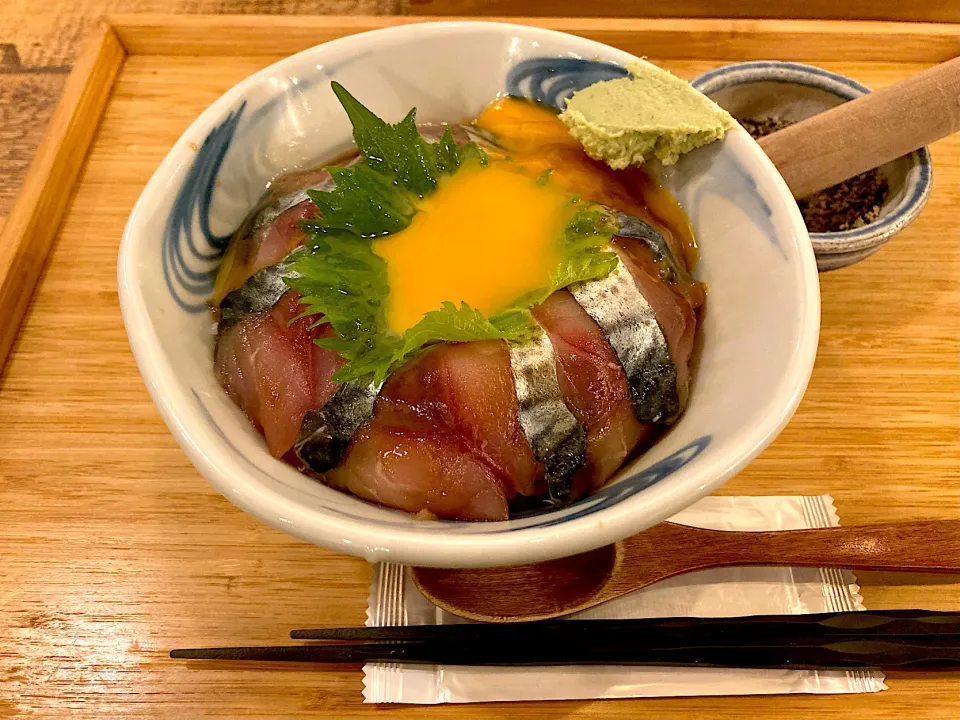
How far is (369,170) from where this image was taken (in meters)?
1.50

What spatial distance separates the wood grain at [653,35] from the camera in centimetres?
248

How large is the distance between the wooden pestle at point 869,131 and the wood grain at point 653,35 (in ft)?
3.15

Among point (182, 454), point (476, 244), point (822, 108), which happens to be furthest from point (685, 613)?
point (822, 108)

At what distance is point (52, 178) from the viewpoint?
2123mm

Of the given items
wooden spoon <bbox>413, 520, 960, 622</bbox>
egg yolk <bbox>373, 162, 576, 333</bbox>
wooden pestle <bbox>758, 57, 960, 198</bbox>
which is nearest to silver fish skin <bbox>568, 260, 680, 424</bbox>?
egg yolk <bbox>373, 162, 576, 333</bbox>

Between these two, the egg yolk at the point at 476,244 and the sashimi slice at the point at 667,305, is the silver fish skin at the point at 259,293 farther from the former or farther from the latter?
the sashimi slice at the point at 667,305

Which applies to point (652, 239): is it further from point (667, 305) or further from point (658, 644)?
point (658, 644)

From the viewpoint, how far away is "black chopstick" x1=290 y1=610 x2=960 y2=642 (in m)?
1.44

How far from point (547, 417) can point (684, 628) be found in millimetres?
614

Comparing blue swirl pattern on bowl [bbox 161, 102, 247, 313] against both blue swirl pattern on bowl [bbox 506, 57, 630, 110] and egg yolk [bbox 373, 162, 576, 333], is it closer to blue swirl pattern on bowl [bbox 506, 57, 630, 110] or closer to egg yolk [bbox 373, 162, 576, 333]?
egg yolk [bbox 373, 162, 576, 333]

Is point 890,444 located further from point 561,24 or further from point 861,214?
point 561,24

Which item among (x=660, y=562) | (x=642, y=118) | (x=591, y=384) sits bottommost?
(x=660, y=562)

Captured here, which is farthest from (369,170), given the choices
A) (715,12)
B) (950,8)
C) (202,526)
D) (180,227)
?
(950,8)

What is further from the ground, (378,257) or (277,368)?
(378,257)
